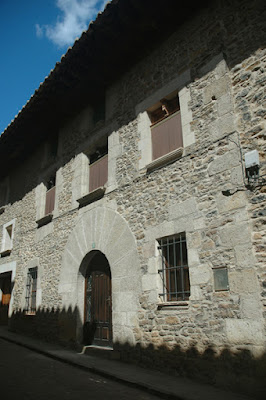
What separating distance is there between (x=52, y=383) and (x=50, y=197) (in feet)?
18.9

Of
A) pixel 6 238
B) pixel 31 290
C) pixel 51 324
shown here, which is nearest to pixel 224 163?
pixel 51 324

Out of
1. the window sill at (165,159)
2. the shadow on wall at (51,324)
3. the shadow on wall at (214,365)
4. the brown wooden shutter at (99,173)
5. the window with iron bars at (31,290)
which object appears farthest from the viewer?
the window with iron bars at (31,290)

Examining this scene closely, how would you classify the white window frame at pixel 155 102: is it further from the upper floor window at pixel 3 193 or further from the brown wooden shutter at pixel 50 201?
the upper floor window at pixel 3 193

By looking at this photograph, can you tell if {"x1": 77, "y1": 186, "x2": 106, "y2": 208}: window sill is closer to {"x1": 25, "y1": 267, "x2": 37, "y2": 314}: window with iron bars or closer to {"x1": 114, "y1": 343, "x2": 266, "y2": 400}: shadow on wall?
{"x1": 25, "y1": 267, "x2": 37, "y2": 314}: window with iron bars

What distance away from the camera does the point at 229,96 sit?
16.2ft

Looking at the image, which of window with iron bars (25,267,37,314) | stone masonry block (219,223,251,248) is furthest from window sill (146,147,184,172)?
window with iron bars (25,267,37,314)

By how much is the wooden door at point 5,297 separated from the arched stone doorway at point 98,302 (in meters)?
5.64

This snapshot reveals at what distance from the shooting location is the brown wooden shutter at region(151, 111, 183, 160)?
5.84m

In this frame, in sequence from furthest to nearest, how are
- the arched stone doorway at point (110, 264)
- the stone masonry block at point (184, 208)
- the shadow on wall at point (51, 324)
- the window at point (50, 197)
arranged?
the window at point (50, 197) → the shadow on wall at point (51, 324) → the arched stone doorway at point (110, 264) → the stone masonry block at point (184, 208)

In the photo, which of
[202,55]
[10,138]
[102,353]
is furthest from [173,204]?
[10,138]

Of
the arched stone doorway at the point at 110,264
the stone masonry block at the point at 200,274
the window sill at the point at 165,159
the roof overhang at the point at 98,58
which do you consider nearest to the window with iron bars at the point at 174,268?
the stone masonry block at the point at 200,274

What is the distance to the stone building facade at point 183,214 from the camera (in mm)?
4246

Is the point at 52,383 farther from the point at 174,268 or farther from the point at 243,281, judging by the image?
the point at 243,281

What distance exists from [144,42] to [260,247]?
192 inches
